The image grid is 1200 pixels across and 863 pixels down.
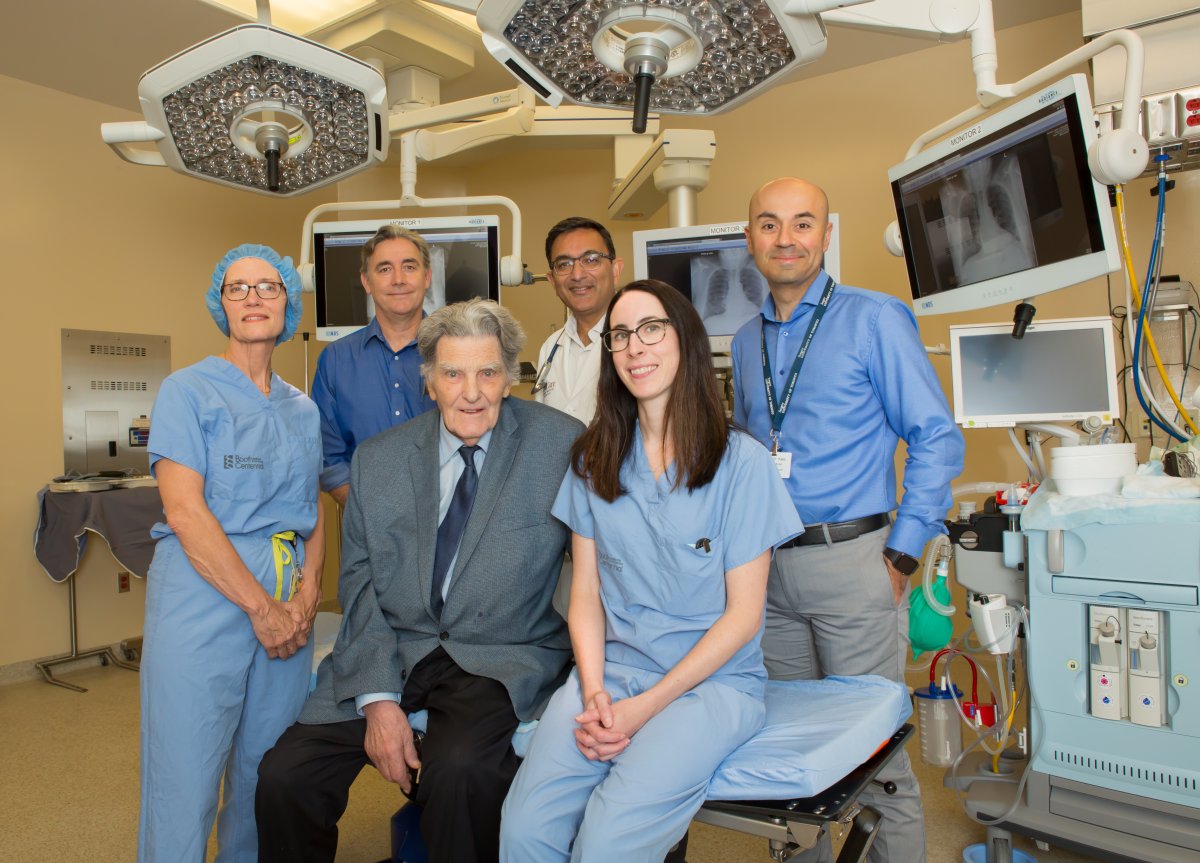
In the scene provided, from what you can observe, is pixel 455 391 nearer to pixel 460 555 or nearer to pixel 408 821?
pixel 460 555

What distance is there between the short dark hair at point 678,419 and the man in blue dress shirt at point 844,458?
37 cm

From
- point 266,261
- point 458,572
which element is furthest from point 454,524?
point 266,261

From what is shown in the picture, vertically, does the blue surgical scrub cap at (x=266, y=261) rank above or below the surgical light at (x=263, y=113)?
below

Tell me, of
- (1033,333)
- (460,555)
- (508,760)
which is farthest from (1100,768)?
(460,555)

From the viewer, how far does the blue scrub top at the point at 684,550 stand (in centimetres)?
153

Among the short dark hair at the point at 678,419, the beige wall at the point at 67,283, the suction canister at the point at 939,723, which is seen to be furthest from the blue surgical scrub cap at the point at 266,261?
the beige wall at the point at 67,283

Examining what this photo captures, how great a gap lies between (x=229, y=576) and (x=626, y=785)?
0.92m

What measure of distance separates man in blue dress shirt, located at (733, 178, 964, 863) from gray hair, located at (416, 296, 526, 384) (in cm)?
60

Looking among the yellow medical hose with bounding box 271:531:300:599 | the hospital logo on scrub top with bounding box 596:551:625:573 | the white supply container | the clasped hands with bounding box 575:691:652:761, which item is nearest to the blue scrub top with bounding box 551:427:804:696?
the hospital logo on scrub top with bounding box 596:551:625:573

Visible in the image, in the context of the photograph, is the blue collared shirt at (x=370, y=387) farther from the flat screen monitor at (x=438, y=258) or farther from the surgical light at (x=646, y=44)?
the surgical light at (x=646, y=44)

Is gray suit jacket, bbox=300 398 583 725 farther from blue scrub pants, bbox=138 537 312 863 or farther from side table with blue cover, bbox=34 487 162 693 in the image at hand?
side table with blue cover, bbox=34 487 162 693

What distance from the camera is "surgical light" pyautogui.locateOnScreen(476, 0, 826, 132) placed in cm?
122

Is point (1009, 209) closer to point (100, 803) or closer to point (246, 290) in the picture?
point (246, 290)

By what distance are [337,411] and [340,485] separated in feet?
0.89
